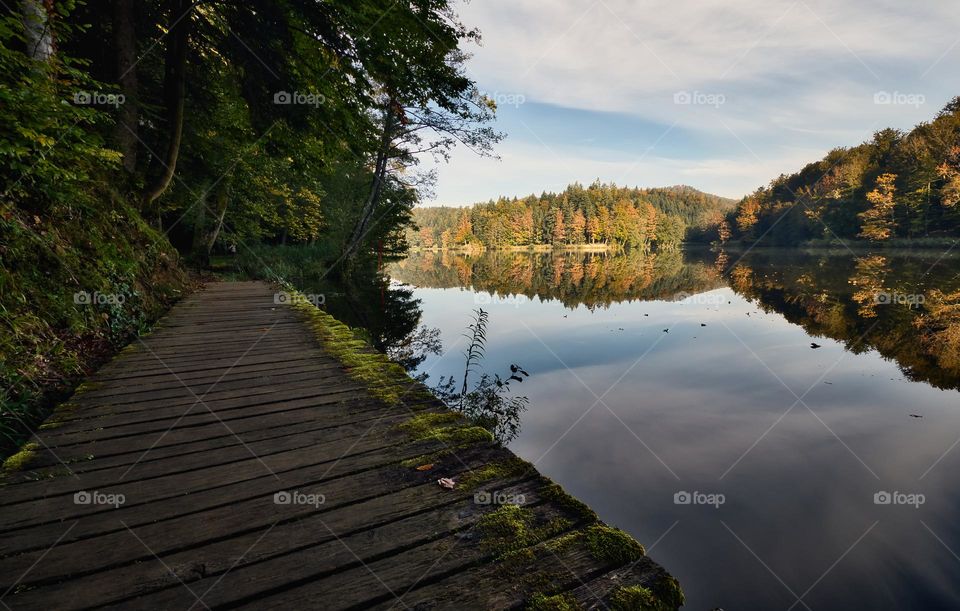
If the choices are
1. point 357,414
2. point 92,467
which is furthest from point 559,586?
point 92,467

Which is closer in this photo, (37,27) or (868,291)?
(37,27)

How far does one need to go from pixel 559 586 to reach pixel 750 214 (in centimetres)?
10290

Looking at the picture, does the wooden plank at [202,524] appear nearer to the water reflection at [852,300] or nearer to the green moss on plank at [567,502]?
the green moss on plank at [567,502]

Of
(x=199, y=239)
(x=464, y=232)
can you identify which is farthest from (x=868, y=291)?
(x=464, y=232)

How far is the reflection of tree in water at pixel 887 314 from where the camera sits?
9.41m

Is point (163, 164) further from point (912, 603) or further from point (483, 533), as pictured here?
point (912, 603)

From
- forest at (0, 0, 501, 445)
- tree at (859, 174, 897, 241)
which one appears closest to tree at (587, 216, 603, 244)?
tree at (859, 174, 897, 241)

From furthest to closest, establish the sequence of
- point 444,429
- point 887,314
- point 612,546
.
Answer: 1. point 887,314
2. point 444,429
3. point 612,546

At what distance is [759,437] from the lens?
655 centimetres

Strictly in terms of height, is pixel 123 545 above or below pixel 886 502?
above

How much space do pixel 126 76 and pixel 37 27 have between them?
397cm

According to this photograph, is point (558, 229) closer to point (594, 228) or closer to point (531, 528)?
point (594, 228)

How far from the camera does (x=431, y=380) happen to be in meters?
9.27

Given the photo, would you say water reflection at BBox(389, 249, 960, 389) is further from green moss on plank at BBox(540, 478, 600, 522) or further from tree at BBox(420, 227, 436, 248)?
tree at BBox(420, 227, 436, 248)
